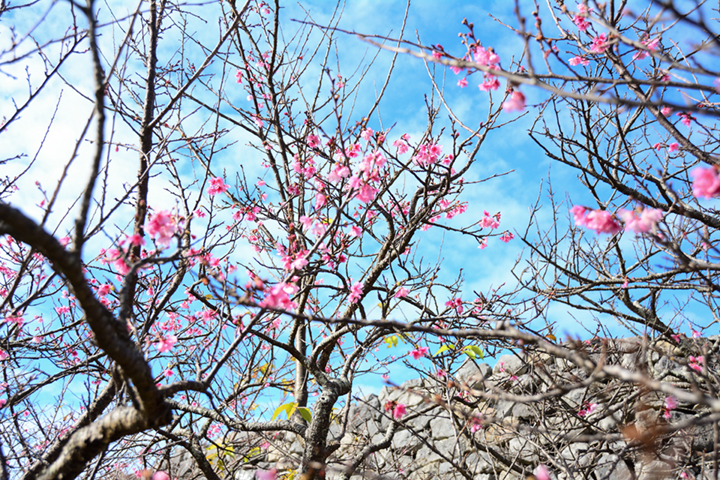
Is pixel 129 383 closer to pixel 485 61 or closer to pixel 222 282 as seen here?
pixel 222 282

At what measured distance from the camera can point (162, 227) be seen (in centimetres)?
230

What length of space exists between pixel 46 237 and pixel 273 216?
3319 millimetres

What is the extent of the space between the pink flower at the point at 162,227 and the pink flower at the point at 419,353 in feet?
9.58

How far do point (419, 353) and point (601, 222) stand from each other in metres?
2.67

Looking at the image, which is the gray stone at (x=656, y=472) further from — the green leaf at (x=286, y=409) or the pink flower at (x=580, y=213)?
the green leaf at (x=286, y=409)

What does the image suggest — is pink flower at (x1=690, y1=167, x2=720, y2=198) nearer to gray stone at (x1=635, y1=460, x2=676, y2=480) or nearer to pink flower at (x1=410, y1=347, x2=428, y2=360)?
gray stone at (x1=635, y1=460, x2=676, y2=480)

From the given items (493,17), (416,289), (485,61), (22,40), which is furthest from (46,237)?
(416,289)

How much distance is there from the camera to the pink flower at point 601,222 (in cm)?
227

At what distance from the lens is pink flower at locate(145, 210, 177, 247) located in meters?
2.27

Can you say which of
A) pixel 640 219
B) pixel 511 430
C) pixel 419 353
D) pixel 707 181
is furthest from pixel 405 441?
pixel 707 181

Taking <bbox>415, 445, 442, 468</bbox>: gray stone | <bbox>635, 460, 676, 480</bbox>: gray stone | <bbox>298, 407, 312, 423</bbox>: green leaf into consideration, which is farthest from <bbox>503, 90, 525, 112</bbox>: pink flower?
<bbox>415, 445, 442, 468</bbox>: gray stone

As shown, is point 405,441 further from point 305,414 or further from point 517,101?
point 517,101

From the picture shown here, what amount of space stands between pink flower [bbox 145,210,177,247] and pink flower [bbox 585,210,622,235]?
224 centimetres

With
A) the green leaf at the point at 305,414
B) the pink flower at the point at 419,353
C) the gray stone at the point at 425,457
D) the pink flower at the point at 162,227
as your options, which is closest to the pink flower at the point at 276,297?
the pink flower at the point at 162,227
